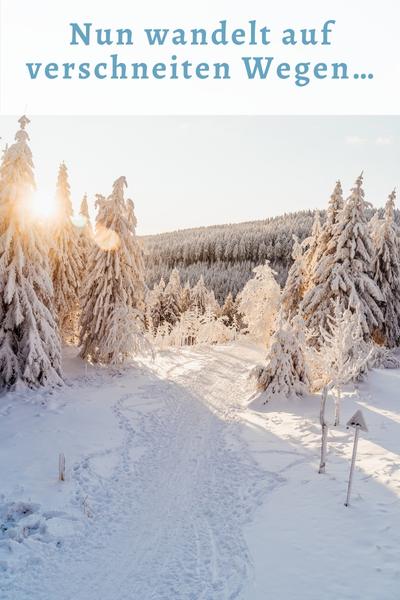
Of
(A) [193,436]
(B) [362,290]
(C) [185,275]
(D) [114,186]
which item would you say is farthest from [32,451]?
(C) [185,275]

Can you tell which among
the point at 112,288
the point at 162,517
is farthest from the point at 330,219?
the point at 162,517

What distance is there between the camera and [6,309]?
19234 millimetres

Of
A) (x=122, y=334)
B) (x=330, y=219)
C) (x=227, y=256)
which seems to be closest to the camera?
(x=122, y=334)

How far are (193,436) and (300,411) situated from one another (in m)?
5.37

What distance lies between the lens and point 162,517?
10.3 m

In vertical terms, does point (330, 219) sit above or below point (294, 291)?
above

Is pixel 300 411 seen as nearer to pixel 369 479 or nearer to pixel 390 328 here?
pixel 369 479

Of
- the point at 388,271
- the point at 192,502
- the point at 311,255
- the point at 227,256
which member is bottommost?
the point at 192,502

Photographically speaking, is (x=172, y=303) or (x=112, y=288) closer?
(x=112, y=288)

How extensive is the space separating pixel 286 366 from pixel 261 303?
25226mm

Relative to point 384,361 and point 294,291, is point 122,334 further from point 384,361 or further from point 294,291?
point 384,361

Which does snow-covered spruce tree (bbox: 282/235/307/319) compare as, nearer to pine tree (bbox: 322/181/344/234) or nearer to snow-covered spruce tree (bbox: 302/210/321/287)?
snow-covered spruce tree (bbox: 302/210/321/287)

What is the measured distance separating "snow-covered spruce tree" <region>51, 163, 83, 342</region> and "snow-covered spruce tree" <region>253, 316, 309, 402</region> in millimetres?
13657

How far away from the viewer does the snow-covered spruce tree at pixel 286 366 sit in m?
19.8
